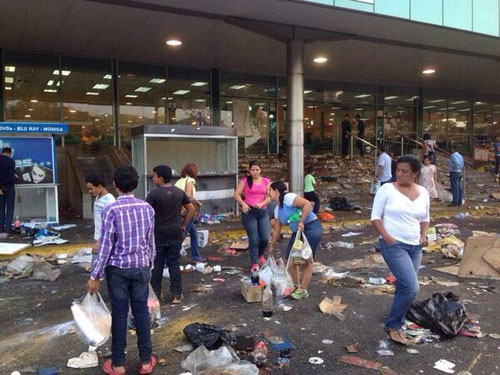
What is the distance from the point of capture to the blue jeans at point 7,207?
9.21m

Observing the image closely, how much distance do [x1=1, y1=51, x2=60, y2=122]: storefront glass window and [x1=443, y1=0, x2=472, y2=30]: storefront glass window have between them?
11.6 m

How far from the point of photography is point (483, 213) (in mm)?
12820

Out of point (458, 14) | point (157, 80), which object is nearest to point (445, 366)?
point (458, 14)

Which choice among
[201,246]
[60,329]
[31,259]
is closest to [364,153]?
[201,246]

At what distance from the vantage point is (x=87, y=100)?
1515 cm

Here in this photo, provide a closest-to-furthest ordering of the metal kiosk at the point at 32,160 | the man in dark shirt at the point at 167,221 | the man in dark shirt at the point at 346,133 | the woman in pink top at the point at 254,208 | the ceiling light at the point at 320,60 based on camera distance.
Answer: the man in dark shirt at the point at 167,221
the woman in pink top at the point at 254,208
the metal kiosk at the point at 32,160
the ceiling light at the point at 320,60
the man in dark shirt at the point at 346,133

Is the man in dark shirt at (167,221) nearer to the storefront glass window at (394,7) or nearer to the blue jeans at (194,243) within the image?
the blue jeans at (194,243)

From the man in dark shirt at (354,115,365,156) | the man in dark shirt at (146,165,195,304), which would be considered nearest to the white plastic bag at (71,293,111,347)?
the man in dark shirt at (146,165,195,304)

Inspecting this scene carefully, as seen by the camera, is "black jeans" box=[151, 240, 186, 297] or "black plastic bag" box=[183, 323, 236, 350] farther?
"black jeans" box=[151, 240, 186, 297]

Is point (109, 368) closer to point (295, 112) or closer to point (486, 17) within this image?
point (295, 112)

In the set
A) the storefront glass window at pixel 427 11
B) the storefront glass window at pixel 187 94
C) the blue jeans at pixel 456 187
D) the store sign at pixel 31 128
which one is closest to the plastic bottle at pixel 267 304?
the store sign at pixel 31 128

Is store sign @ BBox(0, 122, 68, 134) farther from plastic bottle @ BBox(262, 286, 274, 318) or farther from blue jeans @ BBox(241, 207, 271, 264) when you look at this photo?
plastic bottle @ BBox(262, 286, 274, 318)

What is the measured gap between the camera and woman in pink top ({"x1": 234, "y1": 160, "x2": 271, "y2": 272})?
6363 mm

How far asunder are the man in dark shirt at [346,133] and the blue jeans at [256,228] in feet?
44.9
